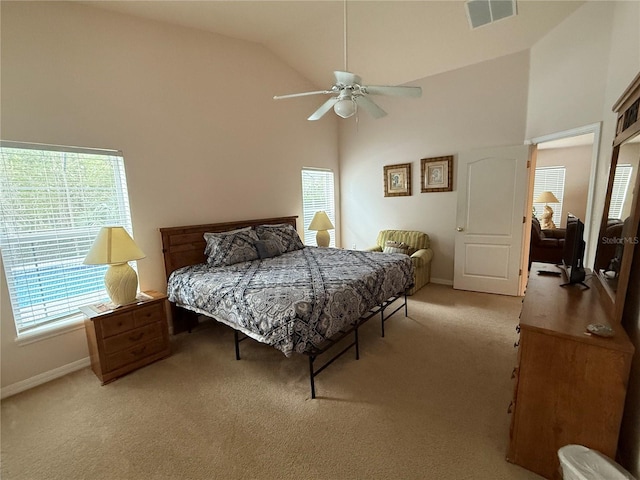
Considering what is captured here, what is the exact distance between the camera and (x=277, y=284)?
2.44m

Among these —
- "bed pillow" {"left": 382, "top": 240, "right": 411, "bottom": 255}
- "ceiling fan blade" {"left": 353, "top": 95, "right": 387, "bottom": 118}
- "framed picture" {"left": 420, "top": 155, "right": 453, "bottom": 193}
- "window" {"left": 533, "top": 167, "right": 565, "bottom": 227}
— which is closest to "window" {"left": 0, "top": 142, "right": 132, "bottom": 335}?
"ceiling fan blade" {"left": 353, "top": 95, "right": 387, "bottom": 118}

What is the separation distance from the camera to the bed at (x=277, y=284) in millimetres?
2049

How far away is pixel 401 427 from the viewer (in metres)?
1.85

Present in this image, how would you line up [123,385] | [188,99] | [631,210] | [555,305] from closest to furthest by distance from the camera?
[631,210] → [555,305] → [123,385] → [188,99]

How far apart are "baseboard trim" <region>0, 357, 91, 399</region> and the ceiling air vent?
17.1ft

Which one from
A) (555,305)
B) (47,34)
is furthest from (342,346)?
(47,34)

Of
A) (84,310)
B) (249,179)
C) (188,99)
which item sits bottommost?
(84,310)

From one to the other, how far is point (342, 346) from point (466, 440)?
1.33 m

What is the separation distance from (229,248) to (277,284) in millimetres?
1164

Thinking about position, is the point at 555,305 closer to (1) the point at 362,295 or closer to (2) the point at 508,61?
(1) the point at 362,295

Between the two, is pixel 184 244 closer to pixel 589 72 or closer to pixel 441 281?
pixel 441 281

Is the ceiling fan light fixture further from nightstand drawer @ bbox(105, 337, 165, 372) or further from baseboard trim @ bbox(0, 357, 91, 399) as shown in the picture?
baseboard trim @ bbox(0, 357, 91, 399)

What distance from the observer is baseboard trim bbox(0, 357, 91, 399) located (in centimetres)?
229

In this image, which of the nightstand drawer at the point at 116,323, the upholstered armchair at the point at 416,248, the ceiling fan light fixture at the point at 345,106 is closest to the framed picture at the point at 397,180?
the upholstered armchair at the point at 416,248
